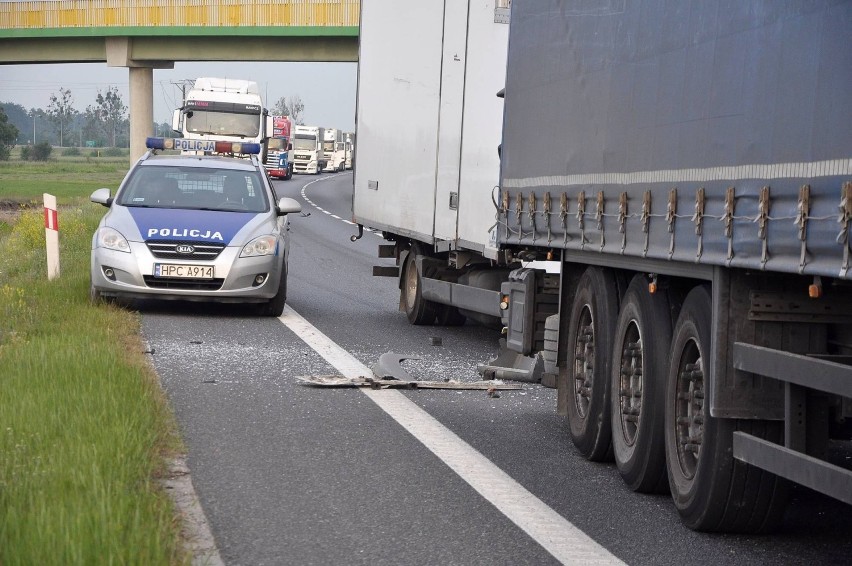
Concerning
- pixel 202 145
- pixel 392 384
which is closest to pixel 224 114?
pixel 202 145

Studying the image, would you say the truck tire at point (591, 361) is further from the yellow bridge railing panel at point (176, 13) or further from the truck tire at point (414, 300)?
the yellow bridge railing panel at point (176, 13)

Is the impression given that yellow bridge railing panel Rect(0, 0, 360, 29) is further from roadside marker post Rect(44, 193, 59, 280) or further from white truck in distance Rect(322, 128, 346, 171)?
roadside marker post Rect(44, 193, 59, 280)

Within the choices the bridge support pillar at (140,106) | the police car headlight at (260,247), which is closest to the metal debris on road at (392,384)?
the police car headlight at (260,247)

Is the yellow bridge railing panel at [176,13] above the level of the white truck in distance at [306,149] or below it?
above

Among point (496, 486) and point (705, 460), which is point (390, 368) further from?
point (705, 460)

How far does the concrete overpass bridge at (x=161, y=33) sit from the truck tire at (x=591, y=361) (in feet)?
164

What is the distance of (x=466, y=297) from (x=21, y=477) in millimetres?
Result: 7731

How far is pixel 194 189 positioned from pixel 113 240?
1705mm

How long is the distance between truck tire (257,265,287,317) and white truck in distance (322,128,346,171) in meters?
83.3

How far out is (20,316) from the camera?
13031mm

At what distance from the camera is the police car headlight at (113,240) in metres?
14.7

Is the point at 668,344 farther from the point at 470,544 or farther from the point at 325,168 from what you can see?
the point at 325,168

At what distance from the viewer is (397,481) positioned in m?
7.04

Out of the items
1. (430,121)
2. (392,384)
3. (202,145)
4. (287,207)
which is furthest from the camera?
(202,145)
